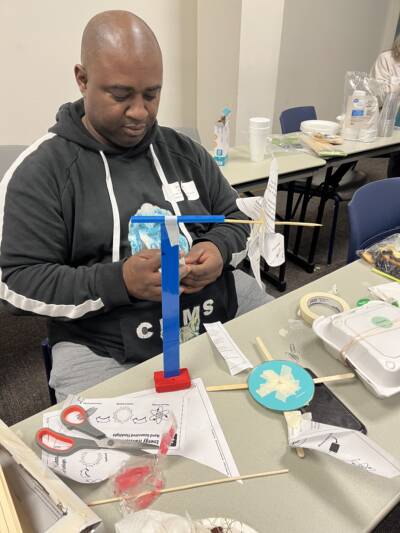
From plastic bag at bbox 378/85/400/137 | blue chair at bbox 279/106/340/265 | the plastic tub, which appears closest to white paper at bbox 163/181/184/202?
the plastic tub

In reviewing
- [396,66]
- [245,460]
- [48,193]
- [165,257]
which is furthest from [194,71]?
[245,460]

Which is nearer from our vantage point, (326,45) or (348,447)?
(348,447)

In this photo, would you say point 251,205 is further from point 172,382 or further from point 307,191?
point 307,191

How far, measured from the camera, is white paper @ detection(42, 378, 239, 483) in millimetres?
607

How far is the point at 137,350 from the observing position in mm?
995

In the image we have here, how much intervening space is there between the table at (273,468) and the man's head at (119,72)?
597mm

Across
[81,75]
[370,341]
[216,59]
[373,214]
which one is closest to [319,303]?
[370,341]

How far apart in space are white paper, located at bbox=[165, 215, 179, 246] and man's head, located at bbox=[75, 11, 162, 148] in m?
0.48

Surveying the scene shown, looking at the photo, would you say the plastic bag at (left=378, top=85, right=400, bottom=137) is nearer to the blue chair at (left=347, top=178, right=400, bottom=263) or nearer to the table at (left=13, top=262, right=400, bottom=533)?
the blue chair at (left=347, top=178, right=400, bottom=263)

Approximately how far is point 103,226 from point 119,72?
1.22ft

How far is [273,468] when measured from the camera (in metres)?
0.62

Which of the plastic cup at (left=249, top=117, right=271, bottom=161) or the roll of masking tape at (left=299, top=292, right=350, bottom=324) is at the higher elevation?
the plastic cup at (left=249, top=117, right=271, bottom=161)

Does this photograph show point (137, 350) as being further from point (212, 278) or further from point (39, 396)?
point (39, 396)

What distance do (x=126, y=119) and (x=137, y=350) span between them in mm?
591
